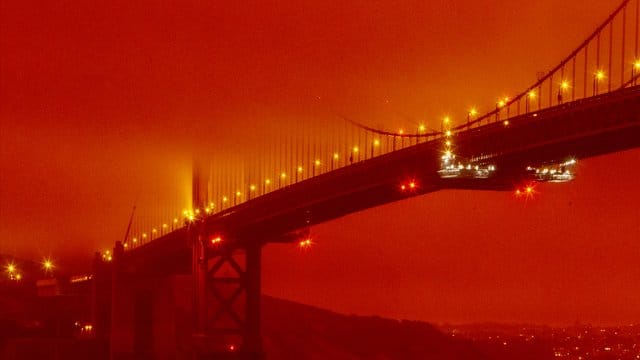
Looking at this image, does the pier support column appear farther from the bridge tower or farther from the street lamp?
the street lamp

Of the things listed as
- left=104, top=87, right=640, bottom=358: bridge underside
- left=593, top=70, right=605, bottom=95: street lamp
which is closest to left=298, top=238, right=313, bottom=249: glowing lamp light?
left=104, top=87, right=640, bottom=358: bridge underside

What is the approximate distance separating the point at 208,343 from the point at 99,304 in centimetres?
2333

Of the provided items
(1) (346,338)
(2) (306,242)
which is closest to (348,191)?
(2) (306,242)

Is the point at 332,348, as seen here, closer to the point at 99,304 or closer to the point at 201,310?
the point at 99,304

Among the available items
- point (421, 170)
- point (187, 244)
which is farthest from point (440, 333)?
point (421, 170)

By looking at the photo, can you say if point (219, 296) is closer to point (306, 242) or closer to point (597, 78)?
point (306, 242)

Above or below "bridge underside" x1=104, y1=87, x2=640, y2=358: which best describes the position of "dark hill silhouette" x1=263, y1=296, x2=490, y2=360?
below

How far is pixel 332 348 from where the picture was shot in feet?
347

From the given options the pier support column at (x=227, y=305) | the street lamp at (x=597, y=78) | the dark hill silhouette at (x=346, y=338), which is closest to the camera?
the street lamp at (x=597, y=78)

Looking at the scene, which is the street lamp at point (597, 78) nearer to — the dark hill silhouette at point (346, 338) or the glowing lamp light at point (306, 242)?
the glowing lamp light at point (306, 242)

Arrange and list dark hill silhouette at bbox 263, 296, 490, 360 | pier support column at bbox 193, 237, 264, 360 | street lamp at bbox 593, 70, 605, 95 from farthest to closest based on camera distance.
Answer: dark hill silhouette at bbox 263, 296, 490, 360
pier support column at bbox 193, 237, 264, 360
street lamp at bbox 593, 70, 605, 95

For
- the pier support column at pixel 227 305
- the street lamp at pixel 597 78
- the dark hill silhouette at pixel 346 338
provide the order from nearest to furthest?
the street lamp at pixel 597 78, the pier support column at pixel 227 305, the dark hill silhouette at pixel 346 338

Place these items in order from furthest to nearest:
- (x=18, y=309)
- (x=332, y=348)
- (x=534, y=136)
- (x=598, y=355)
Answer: (x=18, y=309), (x=332, y=348), (x=598, y=355), (x=534, y=136)

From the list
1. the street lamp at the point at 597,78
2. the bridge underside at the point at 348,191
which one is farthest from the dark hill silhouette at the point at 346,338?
the street lamp at the point at 597,78
